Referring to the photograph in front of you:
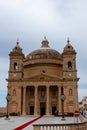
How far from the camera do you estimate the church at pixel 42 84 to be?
57.9m

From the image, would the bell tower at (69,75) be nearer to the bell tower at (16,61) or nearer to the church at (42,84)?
the church at (42,84)

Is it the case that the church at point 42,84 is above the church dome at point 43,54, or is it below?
below

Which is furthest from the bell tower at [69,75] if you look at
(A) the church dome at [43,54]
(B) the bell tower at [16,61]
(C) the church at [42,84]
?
(B) the bell tower at [16,61]

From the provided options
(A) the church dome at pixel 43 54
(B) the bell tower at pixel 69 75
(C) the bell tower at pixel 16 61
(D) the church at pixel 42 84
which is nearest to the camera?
(B) the bell tower at pixel 69 75

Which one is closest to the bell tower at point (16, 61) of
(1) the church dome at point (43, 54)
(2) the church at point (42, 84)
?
(2) the church at point (42, 84)

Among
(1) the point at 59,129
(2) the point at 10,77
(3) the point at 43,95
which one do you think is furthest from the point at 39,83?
(1) the point at 59,129

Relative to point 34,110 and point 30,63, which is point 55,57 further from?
point 34,110

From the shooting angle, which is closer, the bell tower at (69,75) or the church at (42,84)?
the bell tower at (69,75)

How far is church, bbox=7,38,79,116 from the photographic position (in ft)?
190

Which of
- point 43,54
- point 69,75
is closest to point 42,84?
point 69,75

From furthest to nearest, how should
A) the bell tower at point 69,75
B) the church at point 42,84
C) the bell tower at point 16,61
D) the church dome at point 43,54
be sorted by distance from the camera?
1. the church dome at point 43,54
2. the bell tower at point 16,61
3. the church at point 42,84
4. the bell tower at point 69,75

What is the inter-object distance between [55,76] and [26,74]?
34.4 feet

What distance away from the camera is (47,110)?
57438mm

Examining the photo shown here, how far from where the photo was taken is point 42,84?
58.8 m
